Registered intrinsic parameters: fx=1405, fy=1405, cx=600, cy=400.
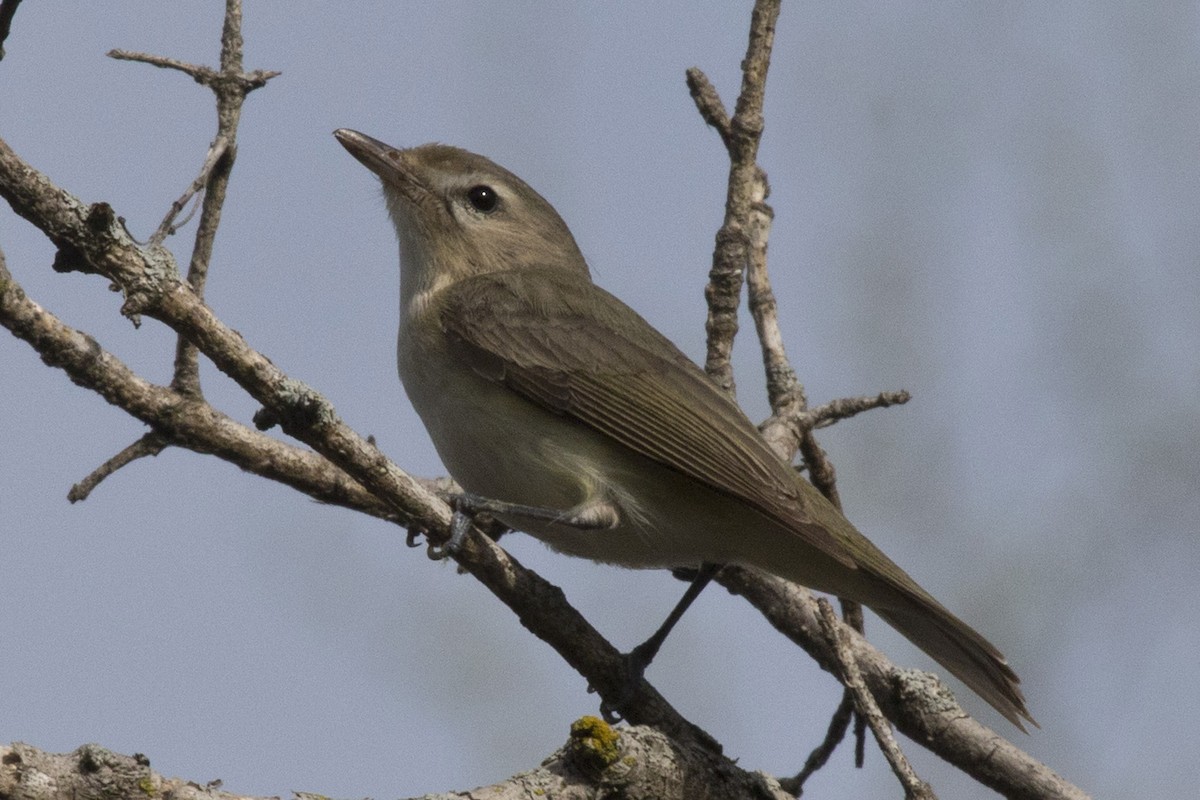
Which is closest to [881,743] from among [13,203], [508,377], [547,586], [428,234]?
[547,586]

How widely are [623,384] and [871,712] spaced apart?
191 cm

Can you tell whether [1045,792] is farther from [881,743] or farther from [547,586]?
[547,586]

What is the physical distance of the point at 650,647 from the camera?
4.72 metres

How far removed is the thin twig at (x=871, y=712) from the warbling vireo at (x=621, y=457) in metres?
0.65

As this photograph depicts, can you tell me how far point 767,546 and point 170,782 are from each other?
2516mm

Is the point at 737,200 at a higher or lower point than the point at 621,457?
higher

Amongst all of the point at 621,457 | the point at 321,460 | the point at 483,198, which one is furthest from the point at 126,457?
the point at 483,198

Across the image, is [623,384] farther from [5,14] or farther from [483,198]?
[5,14]

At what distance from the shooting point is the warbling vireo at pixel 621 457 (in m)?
4.80

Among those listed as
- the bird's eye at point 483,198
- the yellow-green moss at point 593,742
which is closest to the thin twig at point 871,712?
the yellow-green moss at point 593,742

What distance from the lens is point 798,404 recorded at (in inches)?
227

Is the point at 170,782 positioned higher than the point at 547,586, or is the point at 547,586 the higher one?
the point at 547,586

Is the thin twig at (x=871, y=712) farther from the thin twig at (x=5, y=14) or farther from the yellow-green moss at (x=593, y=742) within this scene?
the thin twig at (x=5, y=14)

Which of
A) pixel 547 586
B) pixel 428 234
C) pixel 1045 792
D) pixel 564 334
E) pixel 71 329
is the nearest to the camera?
pixel 71 329
